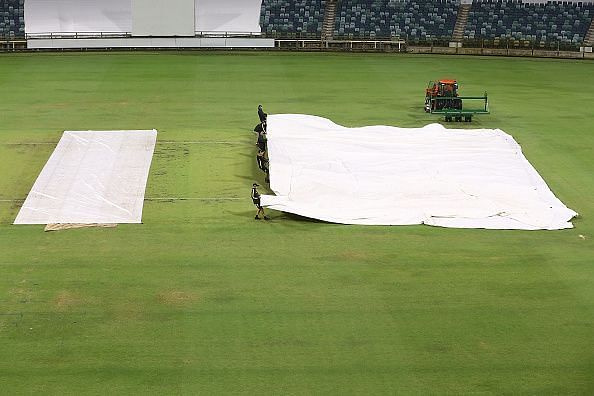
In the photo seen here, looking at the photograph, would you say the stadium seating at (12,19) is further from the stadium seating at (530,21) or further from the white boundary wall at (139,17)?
the stadium seating at (530,21)

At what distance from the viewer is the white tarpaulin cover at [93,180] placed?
2720cm

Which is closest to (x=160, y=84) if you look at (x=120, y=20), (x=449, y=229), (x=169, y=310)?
(x=120, y=20)

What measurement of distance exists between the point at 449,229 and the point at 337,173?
4887 mm

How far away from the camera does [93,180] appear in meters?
30.0

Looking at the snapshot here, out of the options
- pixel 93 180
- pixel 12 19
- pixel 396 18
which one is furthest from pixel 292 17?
pixel 93 180

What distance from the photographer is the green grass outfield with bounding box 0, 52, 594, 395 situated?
1766 centimetres

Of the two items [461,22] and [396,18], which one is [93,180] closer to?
[396,18]

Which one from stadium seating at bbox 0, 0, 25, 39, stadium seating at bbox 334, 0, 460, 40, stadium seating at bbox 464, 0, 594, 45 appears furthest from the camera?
stadium seating at bbox 334, 0, 460, 40

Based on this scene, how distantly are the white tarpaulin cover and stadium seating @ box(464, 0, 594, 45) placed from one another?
111ft

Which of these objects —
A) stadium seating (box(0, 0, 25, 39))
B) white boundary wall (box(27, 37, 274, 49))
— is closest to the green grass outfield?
white boundary wall (box(27, 37, 274, 49))

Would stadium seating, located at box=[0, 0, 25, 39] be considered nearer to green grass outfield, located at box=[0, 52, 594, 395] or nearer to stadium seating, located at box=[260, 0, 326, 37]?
stadium seating, located at box=[260, 0, 326, 37]

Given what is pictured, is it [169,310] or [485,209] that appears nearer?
[169,310]

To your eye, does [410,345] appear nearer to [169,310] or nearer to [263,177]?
[169,310]

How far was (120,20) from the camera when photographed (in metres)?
63.6
